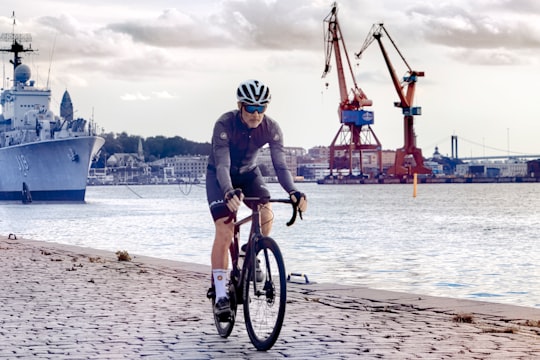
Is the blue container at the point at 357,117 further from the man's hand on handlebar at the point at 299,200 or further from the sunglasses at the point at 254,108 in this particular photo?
the man's hand on handlebar at the point at 299,200

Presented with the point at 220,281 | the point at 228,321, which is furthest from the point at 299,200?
the point at 228,321

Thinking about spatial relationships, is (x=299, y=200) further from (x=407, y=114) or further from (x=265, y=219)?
(x=407, y=114)

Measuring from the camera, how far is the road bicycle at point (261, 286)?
571cm

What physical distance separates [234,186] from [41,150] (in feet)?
232

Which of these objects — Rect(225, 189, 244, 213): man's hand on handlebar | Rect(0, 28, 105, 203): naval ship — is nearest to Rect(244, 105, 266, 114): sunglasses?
Rect(225, 189, 244, 213): man's hand on handlebar

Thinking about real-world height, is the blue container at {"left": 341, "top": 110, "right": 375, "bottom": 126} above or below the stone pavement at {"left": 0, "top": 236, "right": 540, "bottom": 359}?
above

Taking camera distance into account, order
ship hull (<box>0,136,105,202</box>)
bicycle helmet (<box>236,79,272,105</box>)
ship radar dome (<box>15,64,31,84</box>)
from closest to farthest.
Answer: bicycle helmet (<box>236,79,272,105</box>) → ship hull (<box>0,136,105,202</box>) → ship radar dome (<box>15,64,31,84</box>)

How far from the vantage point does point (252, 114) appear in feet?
20.4

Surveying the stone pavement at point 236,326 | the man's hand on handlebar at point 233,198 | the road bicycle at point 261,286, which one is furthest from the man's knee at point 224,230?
the stone pavement at point 236,326

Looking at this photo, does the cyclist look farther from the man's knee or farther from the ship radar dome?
the ship radar dome

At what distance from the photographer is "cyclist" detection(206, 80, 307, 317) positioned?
6148mm

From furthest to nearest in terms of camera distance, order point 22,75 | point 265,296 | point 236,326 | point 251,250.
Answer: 1. point 22,75
2. point 236,326
3. point 251,250
4. point 265,296

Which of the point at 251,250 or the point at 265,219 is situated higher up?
the point at 265,219

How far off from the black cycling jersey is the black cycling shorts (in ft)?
0.13
